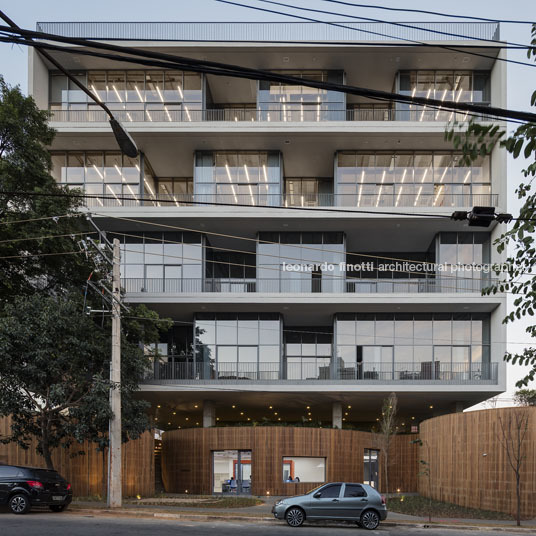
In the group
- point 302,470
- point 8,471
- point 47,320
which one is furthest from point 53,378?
point 302,470

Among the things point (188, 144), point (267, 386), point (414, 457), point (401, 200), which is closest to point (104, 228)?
A: point (188, 144)

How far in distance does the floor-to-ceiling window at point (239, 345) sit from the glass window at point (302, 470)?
15.9 feet

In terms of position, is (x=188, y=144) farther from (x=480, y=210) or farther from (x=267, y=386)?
(x=480, y=210)

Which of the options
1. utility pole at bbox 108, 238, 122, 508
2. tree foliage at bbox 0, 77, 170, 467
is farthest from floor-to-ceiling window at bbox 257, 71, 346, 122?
utility pole at bbox 108, 238, 122, 508

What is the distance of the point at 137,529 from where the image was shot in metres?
16.2

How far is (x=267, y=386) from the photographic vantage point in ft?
121

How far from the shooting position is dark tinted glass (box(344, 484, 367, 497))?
63.8 feet

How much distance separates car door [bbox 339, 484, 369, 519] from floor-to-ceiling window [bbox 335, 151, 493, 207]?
69.4 ft

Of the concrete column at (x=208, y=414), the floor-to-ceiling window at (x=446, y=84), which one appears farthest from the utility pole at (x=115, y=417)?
the floor-to-ceiling window at (x=446, y=84)

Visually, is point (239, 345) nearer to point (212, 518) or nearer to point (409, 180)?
point (409, 180)

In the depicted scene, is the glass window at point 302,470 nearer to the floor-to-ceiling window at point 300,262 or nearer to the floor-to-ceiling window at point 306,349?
the floor-to-ceiling window at point 306,349

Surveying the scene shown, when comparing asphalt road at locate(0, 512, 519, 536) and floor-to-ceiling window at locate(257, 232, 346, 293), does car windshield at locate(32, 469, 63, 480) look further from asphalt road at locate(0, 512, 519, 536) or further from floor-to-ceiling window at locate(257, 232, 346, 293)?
floor-to-ceiling window at locate(257, 232, 346, 293)

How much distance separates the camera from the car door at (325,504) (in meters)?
19.3

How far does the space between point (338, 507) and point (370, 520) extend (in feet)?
3.22
